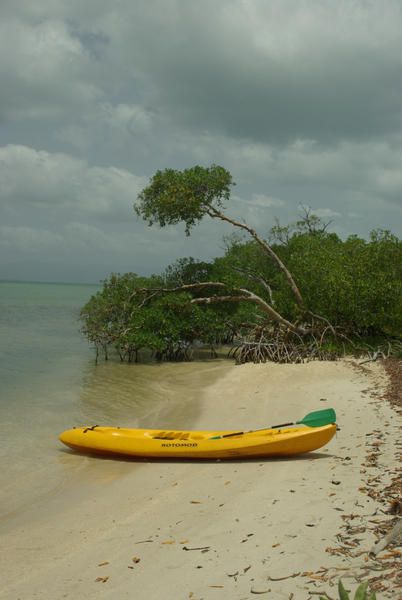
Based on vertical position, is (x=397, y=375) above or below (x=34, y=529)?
above

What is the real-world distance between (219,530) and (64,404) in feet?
29.2

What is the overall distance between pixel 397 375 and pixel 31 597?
34.6ft

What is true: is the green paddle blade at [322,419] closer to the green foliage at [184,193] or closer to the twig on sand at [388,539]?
the twig on sand at [388,539]

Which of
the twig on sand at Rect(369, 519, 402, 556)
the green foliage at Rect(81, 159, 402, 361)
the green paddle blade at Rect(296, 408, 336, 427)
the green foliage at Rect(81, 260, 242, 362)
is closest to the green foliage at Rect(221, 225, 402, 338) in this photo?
the green foliage at Rect(81, 159, 402, 361)

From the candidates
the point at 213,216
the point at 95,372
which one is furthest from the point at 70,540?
the point at 213,216

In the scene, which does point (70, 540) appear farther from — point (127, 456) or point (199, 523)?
point (127, 456)

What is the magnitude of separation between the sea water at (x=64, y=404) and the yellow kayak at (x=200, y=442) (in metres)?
0.30

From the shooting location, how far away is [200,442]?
25.7ft

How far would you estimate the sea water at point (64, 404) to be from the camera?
8.12 meters

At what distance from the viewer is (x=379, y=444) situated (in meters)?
7.38

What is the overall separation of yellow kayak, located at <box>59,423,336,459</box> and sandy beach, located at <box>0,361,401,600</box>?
0.58ft

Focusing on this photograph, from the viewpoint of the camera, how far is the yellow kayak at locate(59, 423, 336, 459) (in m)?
7.40

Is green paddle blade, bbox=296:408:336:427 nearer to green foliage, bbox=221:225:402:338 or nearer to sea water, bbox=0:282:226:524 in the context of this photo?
sea water, bbox=0:282:226:524

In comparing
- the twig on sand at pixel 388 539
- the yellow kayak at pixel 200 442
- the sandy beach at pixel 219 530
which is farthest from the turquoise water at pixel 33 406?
the twig on sand at pixel 388 539
